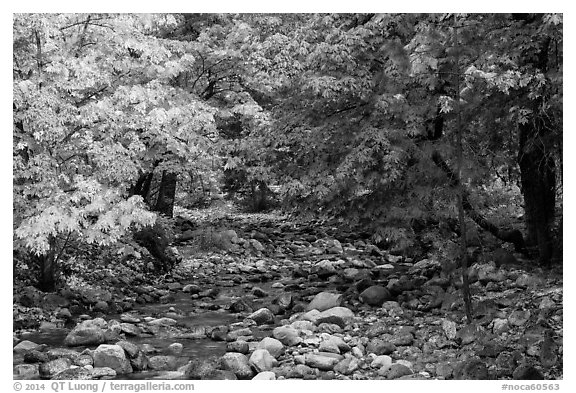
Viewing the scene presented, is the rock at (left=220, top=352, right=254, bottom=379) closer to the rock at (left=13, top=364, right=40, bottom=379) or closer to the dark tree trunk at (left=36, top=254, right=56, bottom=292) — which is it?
the rock at (left=13, top=364, right=40, bottom=379)

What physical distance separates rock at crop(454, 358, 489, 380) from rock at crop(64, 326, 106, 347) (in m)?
3.65

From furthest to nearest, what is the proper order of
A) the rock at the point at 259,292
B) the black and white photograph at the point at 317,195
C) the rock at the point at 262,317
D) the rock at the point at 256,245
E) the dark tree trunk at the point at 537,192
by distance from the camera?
the rock at the point at 256,245
the rock at the point at 259,292
the rock at the point at 262,317
the dark tree trunk at the point at 537,192
the black and white photograph at the point at 317,195

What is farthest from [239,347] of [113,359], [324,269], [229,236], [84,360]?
[229,236]

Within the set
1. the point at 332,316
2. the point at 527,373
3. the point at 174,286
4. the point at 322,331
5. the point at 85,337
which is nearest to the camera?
the point at 527,373

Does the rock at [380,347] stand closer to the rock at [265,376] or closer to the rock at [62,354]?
the rock at [265,376]

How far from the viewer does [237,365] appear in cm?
628

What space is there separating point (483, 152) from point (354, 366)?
3.11 metres

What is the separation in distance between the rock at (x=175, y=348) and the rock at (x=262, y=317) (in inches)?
49.2

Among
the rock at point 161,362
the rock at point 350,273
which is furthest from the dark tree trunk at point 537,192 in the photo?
the rock at point 161,362

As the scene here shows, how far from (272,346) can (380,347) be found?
1085mm

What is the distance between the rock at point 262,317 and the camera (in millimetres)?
8156

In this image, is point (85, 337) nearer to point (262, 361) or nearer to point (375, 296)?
point (262, 361)

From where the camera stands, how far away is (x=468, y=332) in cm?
633
